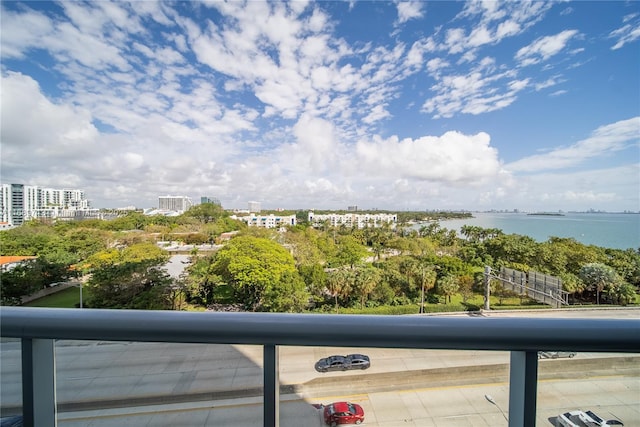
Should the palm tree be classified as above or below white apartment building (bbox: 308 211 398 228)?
below

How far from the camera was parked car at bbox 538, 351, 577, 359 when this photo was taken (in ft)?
1.38

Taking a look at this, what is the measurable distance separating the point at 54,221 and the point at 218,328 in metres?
11.5

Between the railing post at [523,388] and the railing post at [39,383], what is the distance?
0.81 metres

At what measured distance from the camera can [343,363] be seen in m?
0.51

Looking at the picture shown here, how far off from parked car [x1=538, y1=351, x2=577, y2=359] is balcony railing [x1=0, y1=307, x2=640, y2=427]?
0.01m

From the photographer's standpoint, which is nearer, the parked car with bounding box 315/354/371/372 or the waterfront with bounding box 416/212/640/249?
the parked car with bounding box 315/354/371/372

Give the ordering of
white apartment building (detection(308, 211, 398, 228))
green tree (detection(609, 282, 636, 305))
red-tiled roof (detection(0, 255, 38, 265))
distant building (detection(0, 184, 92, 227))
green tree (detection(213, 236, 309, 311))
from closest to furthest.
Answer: distant building (detection(0, 184, 92, 227))
red-tiled roof (detection(0, 255, 38, 265))
green tree (detection(609, 282, 636, 305))
green tree (detection(213, 236, 309, 311))
white apartment building (detection(308, 211, 398, 228))

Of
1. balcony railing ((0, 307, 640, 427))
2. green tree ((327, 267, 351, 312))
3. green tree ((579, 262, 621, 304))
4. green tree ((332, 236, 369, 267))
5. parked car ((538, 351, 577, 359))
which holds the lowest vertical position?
green tree ((327, 267, 351, 312))

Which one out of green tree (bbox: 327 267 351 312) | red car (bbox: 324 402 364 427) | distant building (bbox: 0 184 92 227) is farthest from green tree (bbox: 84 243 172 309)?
red car (bbox: 324 402 364 427)

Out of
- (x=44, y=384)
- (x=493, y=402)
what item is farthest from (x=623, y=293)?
(x=44, y=384)

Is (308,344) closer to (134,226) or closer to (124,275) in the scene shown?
(124,275)

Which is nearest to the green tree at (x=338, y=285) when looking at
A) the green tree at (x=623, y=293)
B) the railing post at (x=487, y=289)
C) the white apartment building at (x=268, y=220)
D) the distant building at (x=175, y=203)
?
the railing post at (x=487, y=289)

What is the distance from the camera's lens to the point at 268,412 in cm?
46

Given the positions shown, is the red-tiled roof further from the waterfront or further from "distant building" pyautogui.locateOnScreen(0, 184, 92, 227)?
the waterfront
